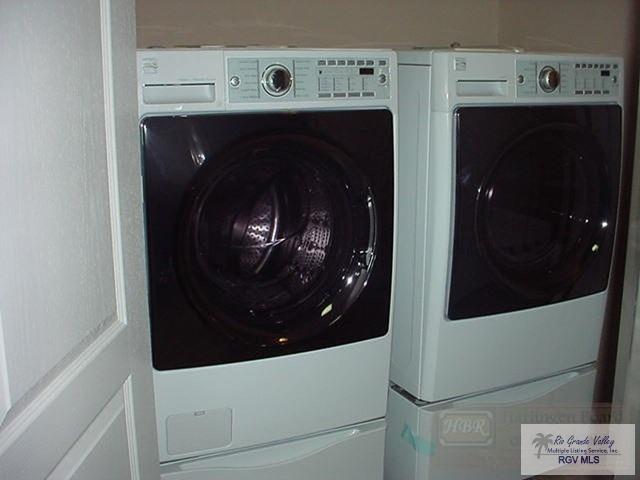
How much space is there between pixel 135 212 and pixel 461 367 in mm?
969

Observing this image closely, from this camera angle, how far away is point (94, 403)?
99 cm

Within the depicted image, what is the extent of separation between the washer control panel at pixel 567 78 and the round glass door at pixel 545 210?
0.09m

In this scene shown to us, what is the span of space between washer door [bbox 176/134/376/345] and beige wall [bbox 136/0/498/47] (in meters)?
0.82

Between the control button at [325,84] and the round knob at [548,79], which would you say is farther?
the round knob at [548,79]

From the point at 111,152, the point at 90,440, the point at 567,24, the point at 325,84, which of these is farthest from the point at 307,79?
the point at 567,24

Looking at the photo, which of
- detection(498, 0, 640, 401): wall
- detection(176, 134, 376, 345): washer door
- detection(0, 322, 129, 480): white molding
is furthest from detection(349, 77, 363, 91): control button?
detection(498, 0, 640, 401): wall

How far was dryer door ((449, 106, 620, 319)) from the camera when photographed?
1.61m

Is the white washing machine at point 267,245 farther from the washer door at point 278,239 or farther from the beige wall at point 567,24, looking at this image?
the beige wall at point 567,24

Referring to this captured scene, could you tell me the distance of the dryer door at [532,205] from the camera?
1.61m

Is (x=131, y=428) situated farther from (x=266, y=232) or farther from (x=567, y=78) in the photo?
(x=567, y=78)

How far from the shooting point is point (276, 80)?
141 centimetres

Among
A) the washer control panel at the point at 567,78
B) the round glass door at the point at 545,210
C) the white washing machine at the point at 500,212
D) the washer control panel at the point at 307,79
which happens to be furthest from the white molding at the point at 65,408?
the washer control panel at the point at 567,78

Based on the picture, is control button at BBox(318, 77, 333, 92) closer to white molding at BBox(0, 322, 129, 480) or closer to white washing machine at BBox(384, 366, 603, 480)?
white molding at BBox(0, 322, 129, 480)

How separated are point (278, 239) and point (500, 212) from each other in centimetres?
55
